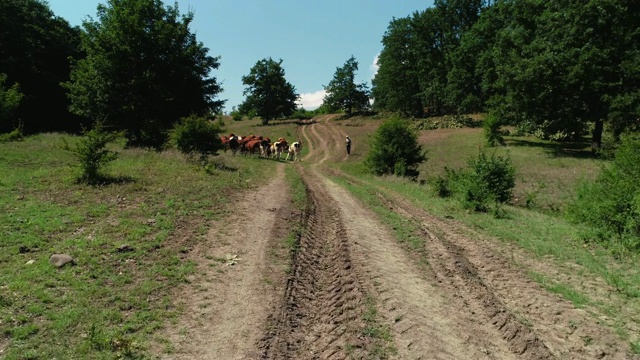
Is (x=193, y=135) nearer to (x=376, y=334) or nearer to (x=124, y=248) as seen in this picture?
(x=124, y=248)

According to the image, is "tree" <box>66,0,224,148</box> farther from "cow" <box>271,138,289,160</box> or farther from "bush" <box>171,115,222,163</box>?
"cow" <box>271,138,289,160</box>

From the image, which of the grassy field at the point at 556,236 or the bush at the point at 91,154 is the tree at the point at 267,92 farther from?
the bush at the point at 91,154

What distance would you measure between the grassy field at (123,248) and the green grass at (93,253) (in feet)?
0.07

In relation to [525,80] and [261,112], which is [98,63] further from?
[261,112]

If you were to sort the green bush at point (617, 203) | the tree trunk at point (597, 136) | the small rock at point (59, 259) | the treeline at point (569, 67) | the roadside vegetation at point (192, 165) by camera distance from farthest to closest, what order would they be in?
the tree trunk at point (597, 136) → the treeline at point (569, 67) → the green bush at point (617, 203) → the small rock at point (59, 259) → the roadside vegetation at point (192, 165)

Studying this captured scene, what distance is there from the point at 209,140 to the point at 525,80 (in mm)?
28514

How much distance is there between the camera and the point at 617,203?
36.1 feet

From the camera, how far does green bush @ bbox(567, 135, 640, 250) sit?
1031 cm

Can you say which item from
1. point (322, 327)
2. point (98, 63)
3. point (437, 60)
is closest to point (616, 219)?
point (322, 327)

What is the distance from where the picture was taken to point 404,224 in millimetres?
11680

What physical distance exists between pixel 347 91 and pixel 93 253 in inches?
3380

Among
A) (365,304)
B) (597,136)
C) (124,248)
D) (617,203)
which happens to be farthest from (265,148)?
(597,136)

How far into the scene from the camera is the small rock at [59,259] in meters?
6.86

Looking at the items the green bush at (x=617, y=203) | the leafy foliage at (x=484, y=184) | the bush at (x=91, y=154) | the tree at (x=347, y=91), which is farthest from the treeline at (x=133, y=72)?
the tree at (x=347, y=91)
